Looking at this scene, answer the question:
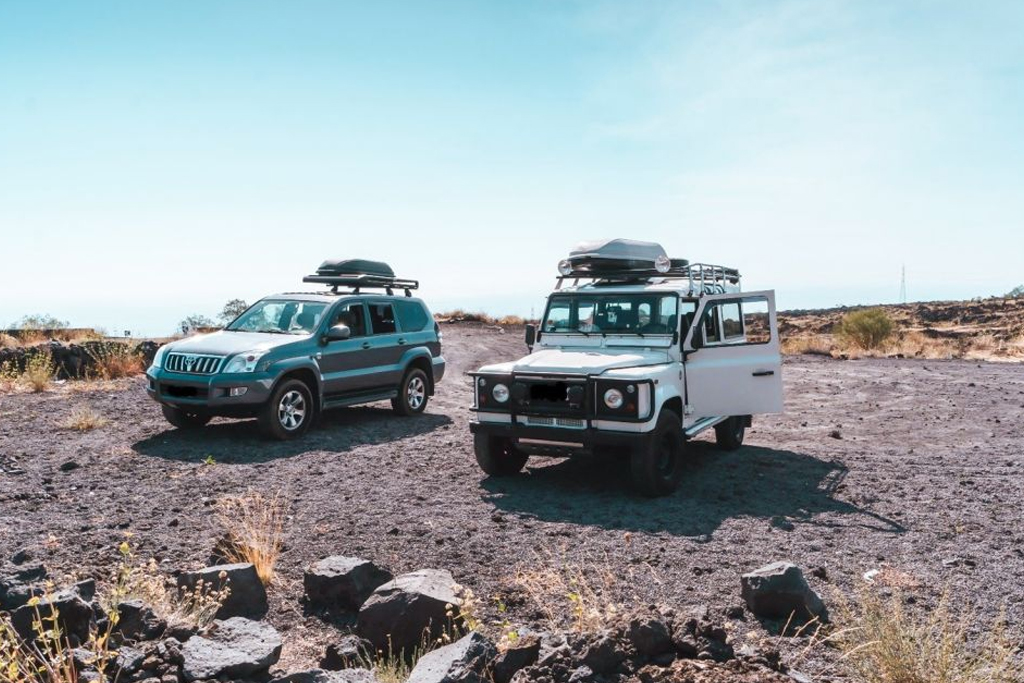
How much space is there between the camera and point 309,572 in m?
5.70

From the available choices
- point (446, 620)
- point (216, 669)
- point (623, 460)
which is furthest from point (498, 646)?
point (623, 460)

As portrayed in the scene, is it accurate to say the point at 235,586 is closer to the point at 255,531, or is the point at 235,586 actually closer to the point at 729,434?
the point at 255,531

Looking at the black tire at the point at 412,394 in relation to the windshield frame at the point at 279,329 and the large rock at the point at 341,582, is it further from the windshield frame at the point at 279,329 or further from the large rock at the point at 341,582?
the large rock at the point at 341,582

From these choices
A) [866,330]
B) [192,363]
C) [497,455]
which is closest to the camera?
[497,455]

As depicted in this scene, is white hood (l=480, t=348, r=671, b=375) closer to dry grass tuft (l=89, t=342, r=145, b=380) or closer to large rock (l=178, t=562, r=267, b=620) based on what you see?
large rock (l=178, t=562, r=267, b=620)

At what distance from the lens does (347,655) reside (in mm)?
4914

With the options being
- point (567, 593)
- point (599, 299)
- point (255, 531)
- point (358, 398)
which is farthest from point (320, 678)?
point (358, 398)

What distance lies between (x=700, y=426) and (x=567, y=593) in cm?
424

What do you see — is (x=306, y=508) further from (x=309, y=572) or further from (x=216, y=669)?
(x=216, y=669)

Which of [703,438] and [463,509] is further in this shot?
[703,438]

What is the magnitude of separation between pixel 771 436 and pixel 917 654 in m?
7.86

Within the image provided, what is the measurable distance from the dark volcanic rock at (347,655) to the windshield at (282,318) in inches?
272

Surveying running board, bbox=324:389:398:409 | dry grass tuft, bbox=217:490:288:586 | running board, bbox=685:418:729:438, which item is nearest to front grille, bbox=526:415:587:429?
running board, bbox=685:418:729:438

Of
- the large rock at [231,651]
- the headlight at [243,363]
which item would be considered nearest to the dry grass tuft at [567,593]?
the large rock at [231,651]
